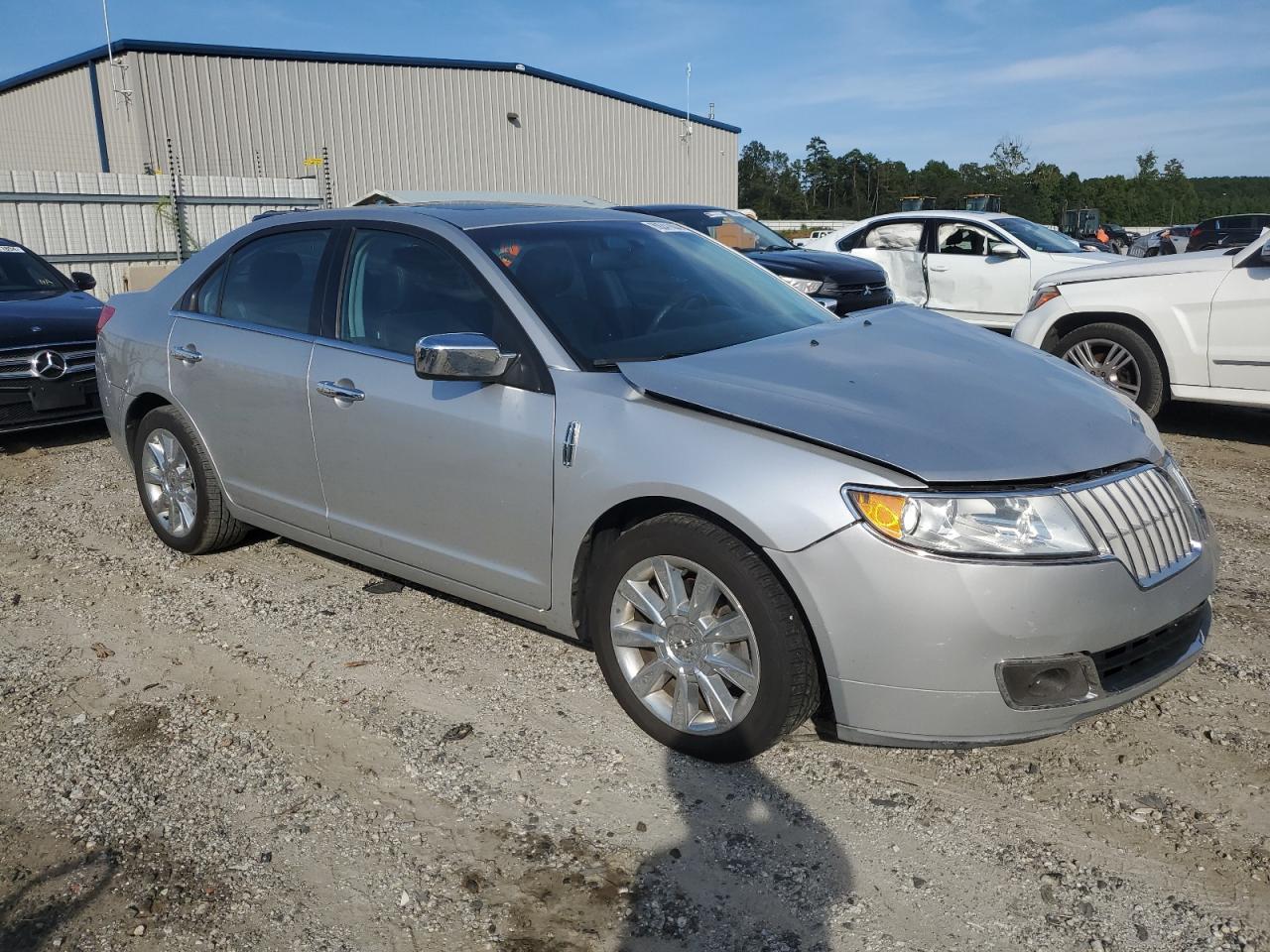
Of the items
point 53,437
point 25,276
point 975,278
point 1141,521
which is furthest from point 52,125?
point 1141,521

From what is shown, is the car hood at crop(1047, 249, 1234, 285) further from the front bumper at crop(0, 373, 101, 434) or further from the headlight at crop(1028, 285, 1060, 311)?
the front bumper at crop(0, 373, 101, 434)

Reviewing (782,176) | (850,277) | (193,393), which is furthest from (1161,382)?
(782,176)

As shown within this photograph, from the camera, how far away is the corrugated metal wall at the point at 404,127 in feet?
84.6

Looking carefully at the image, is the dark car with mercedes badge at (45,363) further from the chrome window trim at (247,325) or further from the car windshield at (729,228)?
the car windshield at (729,228)

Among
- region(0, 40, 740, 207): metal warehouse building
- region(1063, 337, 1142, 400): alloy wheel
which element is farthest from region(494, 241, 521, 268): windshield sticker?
region(0, 40, 740, 207): metal warehouse building

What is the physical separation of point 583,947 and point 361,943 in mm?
525

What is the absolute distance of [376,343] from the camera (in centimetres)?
396

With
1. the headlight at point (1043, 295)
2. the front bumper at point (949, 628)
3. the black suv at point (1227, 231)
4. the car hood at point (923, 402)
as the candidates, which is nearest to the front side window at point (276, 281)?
the car hood at point (923, 402)

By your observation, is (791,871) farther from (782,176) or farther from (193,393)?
(782,176)

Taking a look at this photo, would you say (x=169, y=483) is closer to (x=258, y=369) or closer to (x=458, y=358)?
(x=258, y=369)

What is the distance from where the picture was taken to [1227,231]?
24.4 m

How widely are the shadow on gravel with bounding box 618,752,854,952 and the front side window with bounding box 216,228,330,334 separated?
8.24 feet

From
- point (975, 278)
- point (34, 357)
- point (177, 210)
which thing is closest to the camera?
point (34, 357)

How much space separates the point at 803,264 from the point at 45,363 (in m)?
6.23
